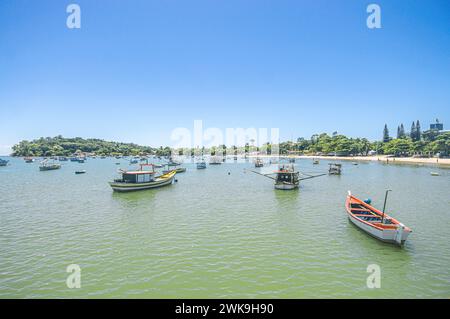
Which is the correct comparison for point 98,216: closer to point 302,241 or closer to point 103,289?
point 103,289

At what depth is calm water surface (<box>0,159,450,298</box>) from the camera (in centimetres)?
1505

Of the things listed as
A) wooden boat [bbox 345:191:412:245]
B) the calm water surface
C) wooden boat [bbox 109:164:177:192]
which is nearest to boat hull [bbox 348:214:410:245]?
wooden boat [bbox 345:191:412:245]

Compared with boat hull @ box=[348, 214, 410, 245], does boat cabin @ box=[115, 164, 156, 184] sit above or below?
above

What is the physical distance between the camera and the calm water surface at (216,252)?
1505 centimetres

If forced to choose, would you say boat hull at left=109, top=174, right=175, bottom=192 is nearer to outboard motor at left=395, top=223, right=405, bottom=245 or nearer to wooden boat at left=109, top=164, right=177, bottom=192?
wooden boat at left=109, top=164, right=177, bottom=192

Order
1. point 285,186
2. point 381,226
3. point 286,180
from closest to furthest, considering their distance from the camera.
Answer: point 381,226 → point 285,186 → point 286,180

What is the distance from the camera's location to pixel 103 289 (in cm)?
1498

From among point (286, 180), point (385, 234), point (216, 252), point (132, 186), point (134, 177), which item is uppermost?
point (134, 177)

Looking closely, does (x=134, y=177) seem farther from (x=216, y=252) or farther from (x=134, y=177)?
(x=216, y=252)

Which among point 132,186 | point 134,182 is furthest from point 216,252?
point 134,182

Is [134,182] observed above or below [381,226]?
above

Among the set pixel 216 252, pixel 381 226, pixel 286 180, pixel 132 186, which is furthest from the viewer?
pixel 286 180

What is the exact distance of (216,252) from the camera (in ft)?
65.3
